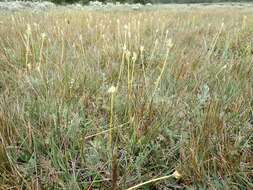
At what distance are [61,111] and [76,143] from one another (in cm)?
27

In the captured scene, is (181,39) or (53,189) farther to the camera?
(181,39)

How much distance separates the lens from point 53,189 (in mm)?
1175

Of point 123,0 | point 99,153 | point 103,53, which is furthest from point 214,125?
point 123,0

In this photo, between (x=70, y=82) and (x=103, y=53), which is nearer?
(x=70, y=82)

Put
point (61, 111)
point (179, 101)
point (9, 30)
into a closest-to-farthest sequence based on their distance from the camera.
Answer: point (61, 111) < point (179, 101) < point (9, 30)

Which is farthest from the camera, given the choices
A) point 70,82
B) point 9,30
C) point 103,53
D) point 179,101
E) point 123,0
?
point 123,0

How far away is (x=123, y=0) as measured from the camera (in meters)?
24.9

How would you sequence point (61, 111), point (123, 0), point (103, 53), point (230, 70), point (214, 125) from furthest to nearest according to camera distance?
point (123, 0) < point (103, 53) < point (230, 70) < point (61, 111) < point (214, 125)

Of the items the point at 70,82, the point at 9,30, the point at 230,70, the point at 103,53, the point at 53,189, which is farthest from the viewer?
the point at 9,30

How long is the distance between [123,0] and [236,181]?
25.0 metres

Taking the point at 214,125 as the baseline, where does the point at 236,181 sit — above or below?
below

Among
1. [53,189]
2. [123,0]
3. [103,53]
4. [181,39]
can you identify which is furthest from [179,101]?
[123,0]

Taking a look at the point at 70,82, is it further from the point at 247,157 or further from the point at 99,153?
the point at 247,157

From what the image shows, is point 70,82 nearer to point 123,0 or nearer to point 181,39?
point 181,39
